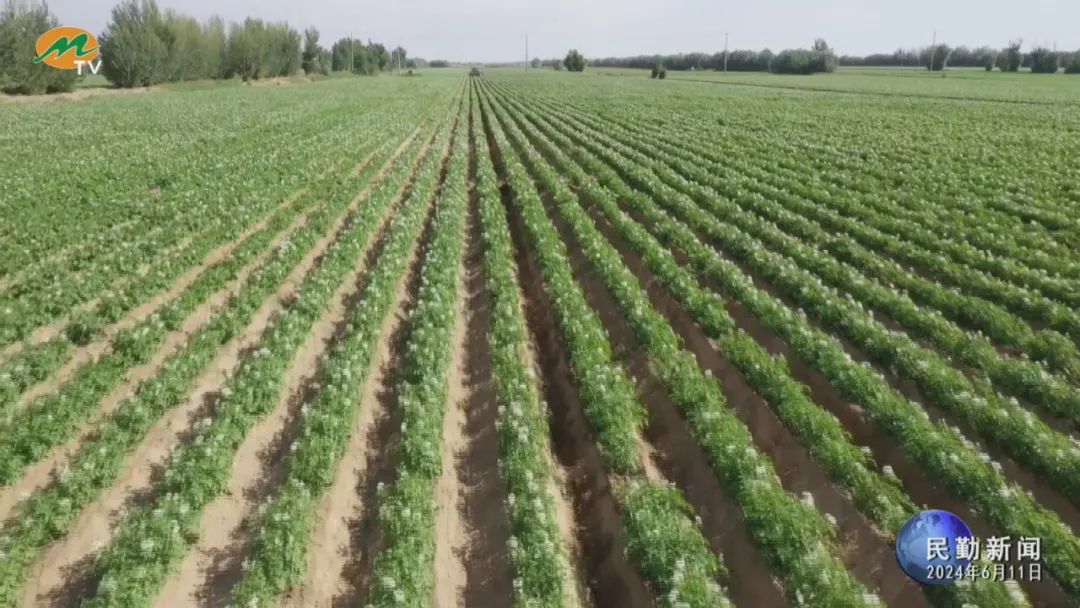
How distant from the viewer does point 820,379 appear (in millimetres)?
9438

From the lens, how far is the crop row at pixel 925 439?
6.20m

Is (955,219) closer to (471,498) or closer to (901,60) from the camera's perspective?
(471,498)

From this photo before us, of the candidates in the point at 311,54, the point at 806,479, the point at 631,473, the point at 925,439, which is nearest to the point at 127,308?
the point at 631,473

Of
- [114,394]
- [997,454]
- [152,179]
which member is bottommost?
[997,454]

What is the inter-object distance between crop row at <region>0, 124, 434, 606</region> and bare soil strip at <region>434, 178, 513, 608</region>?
3.79 m

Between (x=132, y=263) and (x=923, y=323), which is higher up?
(x=132, y=263)

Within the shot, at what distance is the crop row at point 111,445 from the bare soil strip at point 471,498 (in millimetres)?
3791

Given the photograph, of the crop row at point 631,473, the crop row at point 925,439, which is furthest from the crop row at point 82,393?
the crop row at point 925,439

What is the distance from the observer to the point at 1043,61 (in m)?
125

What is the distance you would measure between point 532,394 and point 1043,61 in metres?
159

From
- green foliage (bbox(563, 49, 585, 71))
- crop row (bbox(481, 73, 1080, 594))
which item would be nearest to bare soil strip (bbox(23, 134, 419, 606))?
crop row (bbox(481, 73, 1080, 594))

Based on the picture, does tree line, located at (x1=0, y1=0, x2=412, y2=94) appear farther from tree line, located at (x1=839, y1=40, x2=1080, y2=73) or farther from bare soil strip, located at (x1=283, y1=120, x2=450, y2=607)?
tree line, located at (x1=839, y1=40, x2=1080, y2=73)

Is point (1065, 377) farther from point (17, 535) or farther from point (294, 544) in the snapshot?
point (17, 535)

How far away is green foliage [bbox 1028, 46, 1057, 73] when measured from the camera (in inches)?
4906
